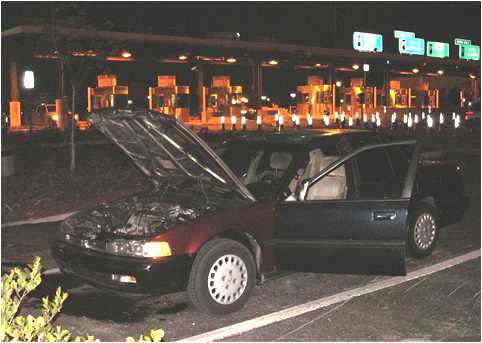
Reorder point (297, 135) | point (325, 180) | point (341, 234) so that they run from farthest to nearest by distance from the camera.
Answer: point (325, 180) < point (297, 135) < point (341, 234)

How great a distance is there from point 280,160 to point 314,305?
1.69 meters

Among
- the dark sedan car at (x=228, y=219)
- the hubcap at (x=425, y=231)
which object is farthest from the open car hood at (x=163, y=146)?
the hubcap at (x=425, y=231)

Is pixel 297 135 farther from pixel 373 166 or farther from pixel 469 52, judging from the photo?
pixel 469 52

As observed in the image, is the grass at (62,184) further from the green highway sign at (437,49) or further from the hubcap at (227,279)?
the green highway sign at (437,49)

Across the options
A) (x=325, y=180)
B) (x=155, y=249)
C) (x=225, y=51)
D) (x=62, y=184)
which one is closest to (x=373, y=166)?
(x=325, y=180)

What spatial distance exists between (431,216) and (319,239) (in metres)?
2.20

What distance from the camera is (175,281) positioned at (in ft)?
17.0

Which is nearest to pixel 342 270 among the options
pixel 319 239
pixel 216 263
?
pixel 319 239

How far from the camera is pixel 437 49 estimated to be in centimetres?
5916

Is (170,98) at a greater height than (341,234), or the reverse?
(170,98)

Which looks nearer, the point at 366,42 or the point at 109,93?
the point at 109,93

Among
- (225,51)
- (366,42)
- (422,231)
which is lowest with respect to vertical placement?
(422,231)

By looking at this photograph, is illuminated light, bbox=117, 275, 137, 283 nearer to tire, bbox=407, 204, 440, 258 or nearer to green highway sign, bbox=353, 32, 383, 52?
tire, bbox=407, 204, 440, 258

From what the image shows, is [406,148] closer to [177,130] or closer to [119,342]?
[177,130]
